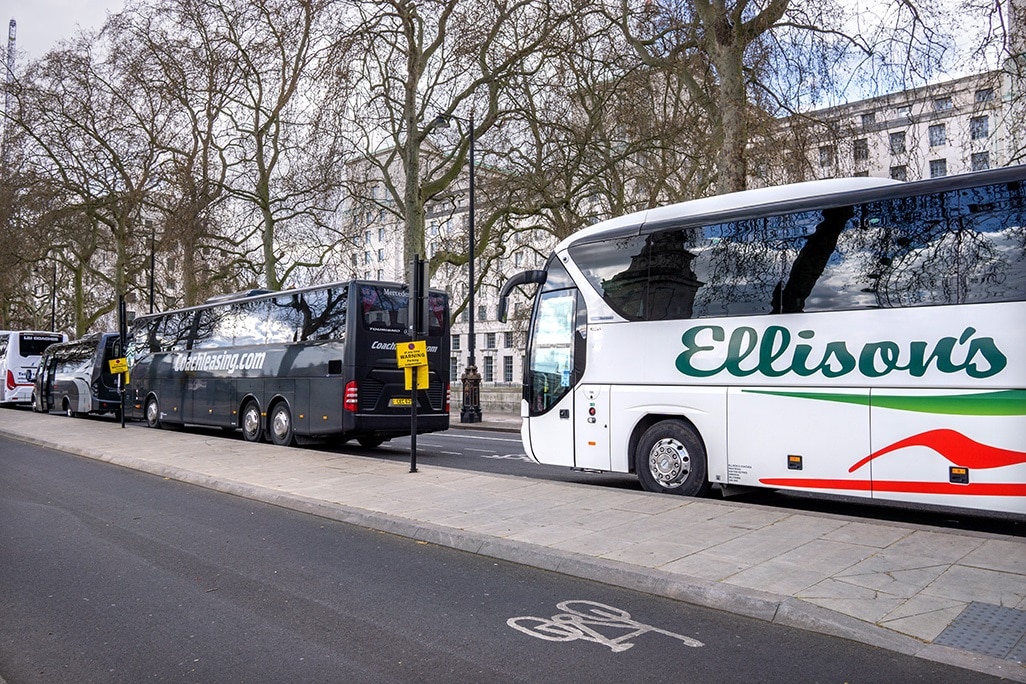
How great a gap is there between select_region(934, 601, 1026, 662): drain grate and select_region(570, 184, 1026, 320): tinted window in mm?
3624

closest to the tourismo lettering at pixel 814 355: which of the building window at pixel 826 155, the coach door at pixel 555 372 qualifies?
the coach door at pixel 555 372

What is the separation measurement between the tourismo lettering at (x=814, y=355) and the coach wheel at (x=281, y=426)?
32.0 ft

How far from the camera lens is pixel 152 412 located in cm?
2372

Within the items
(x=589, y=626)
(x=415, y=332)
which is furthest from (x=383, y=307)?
(x=589, y=626)

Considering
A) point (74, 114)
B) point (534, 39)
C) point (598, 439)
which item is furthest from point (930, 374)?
point (74, 114)

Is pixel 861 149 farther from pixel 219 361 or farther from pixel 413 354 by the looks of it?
pixel 219 361

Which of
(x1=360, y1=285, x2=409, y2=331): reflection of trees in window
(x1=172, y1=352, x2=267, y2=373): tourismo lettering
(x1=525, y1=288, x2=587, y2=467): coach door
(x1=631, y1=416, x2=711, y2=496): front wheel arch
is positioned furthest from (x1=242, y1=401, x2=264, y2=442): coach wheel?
(x1=631, y1=416, x2=711, y2=496): front wheel arch

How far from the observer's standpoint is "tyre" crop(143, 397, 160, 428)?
913 inches

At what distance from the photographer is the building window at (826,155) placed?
65.0 ft

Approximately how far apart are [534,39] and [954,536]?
18524 millimetres

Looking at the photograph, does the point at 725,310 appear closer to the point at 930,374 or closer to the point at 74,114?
the point at 930,374

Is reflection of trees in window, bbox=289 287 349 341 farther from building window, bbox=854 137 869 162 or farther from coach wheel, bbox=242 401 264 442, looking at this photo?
building window, bbox=854 137 869 162

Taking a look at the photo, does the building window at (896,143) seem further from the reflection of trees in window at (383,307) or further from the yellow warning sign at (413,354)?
the yellow warning sign at (413,354)

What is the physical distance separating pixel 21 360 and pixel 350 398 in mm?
30983
